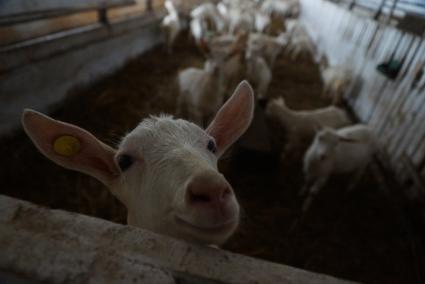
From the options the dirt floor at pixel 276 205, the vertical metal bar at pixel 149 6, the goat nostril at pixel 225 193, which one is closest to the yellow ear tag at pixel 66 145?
the goat nostril at pixel 225 193

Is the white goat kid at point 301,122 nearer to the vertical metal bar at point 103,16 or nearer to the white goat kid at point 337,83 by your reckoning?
the white goat kid at point 337,83

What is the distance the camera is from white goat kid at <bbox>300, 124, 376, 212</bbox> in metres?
3.77

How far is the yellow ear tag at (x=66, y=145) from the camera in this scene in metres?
1.58

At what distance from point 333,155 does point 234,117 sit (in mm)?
2333

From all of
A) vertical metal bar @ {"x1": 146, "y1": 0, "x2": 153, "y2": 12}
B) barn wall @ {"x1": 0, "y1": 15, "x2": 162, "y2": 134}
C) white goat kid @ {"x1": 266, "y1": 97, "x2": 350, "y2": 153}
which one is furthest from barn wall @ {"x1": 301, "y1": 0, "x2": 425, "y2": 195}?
vertical metal bar @ {"x1": 146, "y1": 0, "x2": 153, "y2": 12}

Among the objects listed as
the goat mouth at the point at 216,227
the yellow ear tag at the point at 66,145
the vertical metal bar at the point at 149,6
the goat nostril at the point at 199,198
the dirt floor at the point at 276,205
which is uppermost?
the goat nostril at the point at 199,198

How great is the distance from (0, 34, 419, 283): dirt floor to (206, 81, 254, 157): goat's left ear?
3.84 ft

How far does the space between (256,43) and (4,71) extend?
19.1 feet

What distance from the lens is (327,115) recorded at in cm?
529

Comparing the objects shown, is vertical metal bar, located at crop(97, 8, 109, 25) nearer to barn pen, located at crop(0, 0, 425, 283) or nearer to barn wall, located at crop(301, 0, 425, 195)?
barn pen, located at crop(0, 0, 425, 283)

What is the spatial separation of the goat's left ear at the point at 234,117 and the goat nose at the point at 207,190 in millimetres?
816

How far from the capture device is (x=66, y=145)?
5.25 feet

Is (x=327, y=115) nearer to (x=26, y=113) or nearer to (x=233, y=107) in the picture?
(x=233, y=107)

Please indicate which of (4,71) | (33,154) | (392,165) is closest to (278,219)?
(392,165)
